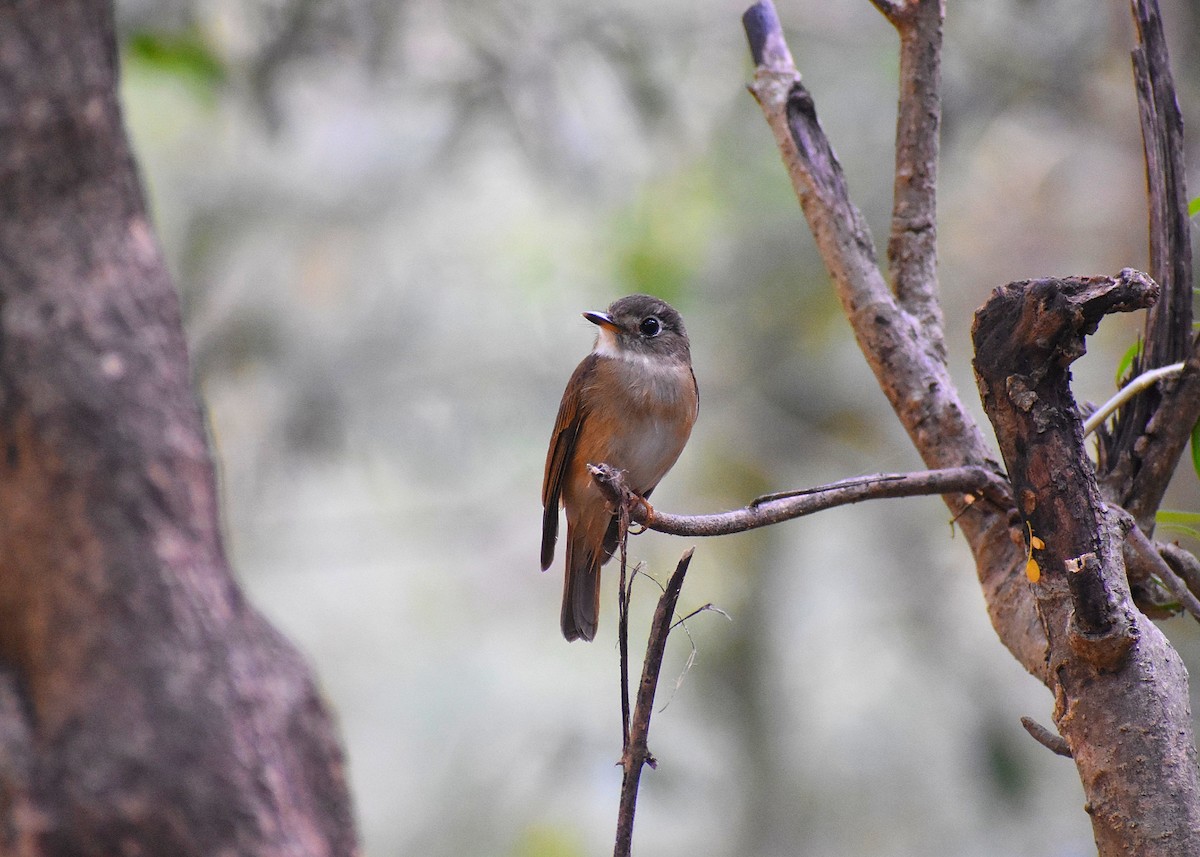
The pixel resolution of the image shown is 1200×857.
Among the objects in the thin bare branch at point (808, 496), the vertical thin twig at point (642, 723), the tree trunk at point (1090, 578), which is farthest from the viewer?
the thin bare branch at point (808, 496)

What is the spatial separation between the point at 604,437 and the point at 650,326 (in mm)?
579

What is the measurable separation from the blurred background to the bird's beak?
322 cm

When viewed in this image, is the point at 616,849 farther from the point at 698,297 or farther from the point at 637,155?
the point at 637,155

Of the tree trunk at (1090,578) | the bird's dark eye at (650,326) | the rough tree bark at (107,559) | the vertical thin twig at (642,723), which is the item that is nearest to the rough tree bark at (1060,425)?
the tree trunk at (1090,578)

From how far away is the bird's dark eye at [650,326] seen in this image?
4.82m

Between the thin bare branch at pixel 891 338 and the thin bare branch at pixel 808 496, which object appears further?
the thin bare branch at pixel 891 338

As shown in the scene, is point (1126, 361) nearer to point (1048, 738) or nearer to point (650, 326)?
point (1048, 738)

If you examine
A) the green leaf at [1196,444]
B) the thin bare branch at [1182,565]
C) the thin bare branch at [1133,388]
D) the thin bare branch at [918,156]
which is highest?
the thin bare branch at [918,156]

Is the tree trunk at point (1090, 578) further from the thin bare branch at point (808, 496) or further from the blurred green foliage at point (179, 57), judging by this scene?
the blurred green foliage at point (179, 57)

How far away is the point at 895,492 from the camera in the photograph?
2.63 meters

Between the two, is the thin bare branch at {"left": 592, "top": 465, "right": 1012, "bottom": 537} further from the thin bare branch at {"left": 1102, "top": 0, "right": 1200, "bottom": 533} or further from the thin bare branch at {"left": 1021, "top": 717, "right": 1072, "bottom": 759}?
the thin bare branch at {"left": 1021, "top": 717, "right": 1072, "bottom": 759}

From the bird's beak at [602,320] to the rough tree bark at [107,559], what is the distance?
2952 mm

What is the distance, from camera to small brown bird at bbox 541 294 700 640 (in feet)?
14.6

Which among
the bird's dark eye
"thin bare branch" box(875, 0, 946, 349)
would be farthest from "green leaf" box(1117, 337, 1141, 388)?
the bird's dark eye
